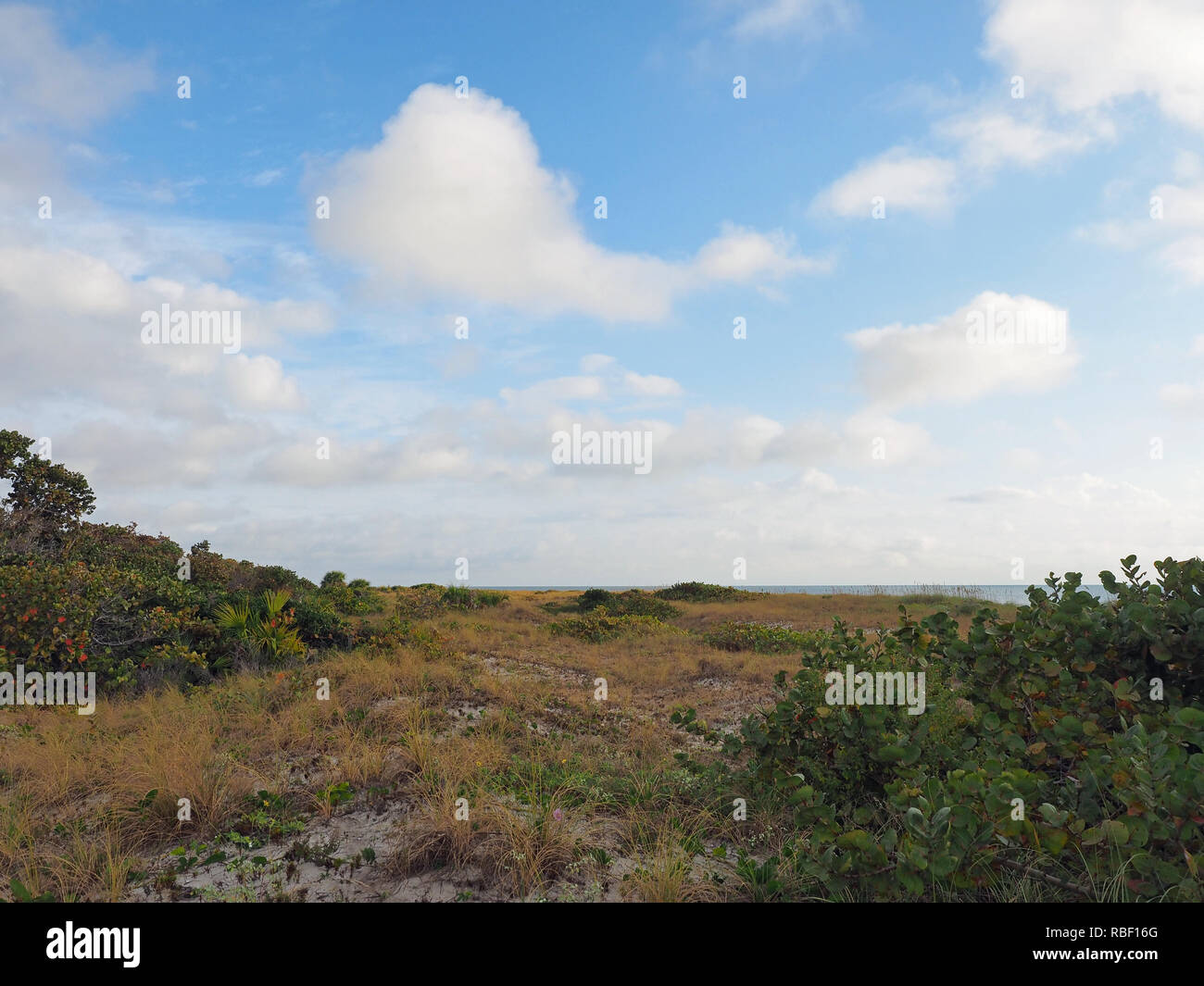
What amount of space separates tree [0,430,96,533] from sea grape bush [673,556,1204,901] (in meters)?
15.5

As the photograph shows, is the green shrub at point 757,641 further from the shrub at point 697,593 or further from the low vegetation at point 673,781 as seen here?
the shrub at point 697,593

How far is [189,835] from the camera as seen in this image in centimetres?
512

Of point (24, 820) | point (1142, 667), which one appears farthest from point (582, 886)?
point (1142, 667)

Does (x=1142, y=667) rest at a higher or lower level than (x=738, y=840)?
higher

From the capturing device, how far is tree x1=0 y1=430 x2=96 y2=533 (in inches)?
593

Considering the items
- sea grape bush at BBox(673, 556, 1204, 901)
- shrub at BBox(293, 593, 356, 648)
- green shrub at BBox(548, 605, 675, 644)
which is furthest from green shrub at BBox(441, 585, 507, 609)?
sea grape bush at BBox(673, 556, 1204, 901)

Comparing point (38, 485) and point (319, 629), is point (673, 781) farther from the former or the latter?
point (38, 485)

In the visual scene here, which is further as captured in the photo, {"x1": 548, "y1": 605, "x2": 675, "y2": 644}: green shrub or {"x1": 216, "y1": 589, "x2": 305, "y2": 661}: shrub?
{"x1": 548, "y1": 605, "x2": 675, "y2": 644}: green shrub

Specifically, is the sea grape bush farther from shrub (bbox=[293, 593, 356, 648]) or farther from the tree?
the tree

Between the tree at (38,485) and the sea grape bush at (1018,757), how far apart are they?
50.7 ft

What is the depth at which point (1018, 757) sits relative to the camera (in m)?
5.11

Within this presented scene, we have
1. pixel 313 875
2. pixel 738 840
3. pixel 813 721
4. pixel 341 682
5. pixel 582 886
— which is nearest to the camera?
pixel 582 886
